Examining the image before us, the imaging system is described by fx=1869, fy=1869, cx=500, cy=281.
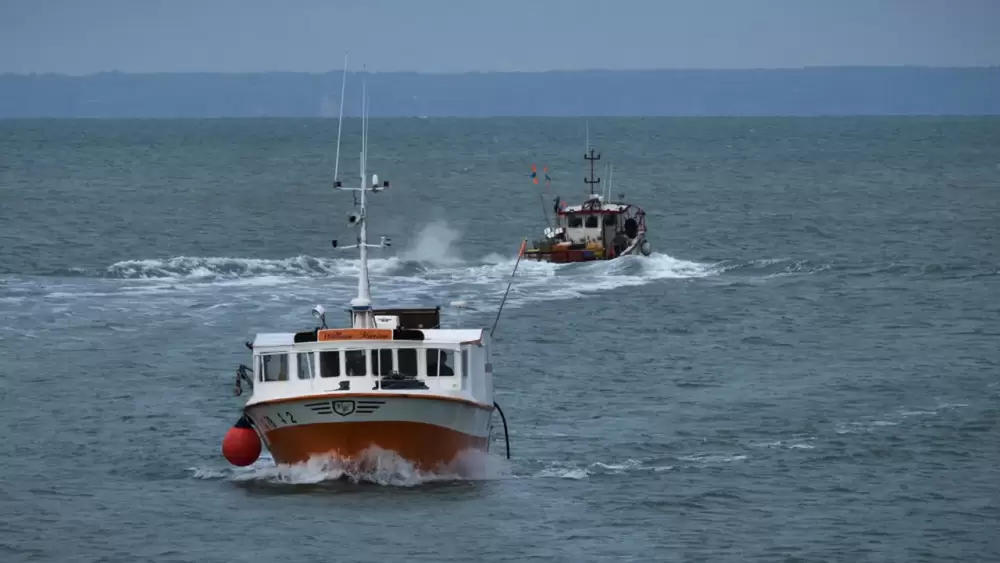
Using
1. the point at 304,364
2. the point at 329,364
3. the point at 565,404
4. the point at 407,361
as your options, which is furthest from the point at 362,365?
the point at 565,404

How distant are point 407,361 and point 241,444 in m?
4.83

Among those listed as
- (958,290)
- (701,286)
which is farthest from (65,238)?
(958,290)

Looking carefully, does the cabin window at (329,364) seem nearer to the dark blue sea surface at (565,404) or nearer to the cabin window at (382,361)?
the cabin window at (382,361)

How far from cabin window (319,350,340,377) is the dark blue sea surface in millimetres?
2464

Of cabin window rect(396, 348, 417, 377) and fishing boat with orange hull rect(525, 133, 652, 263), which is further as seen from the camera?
fishing boat with orange hull rect(525, 133, 652, 263)

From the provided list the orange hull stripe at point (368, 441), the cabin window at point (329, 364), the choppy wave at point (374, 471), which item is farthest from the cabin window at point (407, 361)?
the choppy wave at point (374, 471)

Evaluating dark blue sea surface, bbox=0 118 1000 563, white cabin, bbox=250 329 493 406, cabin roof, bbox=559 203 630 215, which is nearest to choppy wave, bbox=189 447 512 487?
dark blue sea surface, bbox=0 118 1000 563

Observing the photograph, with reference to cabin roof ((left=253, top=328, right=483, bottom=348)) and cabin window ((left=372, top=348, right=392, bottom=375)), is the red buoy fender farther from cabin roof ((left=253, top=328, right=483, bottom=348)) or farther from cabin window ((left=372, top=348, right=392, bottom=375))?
cabin window ((left=372, top=348, right=392, bottom=375))

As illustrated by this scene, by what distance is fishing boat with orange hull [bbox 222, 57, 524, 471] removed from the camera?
46344 mm

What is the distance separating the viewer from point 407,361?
4800 cm

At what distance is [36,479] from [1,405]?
1097 centimetres

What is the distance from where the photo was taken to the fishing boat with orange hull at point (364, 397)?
152 ft

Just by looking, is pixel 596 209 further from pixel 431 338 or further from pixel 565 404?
pixel 431 338

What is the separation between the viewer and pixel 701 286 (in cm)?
9538
